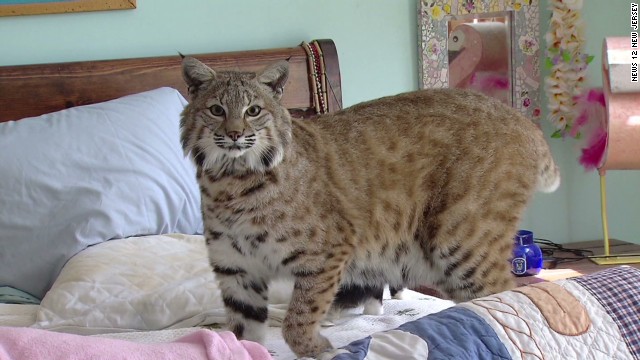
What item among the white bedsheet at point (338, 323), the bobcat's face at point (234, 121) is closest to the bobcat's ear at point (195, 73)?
the bobcat's face at point (234, 121)

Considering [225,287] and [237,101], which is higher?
[237,101]

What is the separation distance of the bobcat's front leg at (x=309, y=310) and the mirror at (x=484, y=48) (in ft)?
4.68

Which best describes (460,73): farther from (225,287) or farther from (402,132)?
(225,287)

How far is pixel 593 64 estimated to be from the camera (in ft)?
9.95

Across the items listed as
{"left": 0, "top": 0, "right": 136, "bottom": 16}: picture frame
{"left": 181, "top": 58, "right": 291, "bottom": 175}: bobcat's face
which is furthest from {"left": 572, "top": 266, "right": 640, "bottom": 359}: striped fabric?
{"left": 0, "top": 0, "right": 136, "bottom": 16}: picture frame

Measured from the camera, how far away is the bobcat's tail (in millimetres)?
1859

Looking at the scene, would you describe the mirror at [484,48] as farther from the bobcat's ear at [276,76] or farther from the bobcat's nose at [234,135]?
the bobcat's nose at [234,135]

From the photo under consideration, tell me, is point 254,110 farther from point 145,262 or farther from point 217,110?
point 145,262

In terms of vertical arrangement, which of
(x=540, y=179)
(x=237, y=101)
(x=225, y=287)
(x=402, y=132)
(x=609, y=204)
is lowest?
(x=609, y=204)

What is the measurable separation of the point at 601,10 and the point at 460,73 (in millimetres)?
646

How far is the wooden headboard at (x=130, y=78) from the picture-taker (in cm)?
244

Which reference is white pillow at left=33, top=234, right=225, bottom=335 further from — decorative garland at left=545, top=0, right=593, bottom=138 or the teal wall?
decorative garland at left=545, top=0, right=593, bottom=138

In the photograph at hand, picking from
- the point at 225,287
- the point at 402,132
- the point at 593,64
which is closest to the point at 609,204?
the point at 593,64

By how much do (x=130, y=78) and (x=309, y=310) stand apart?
1.26 meters
